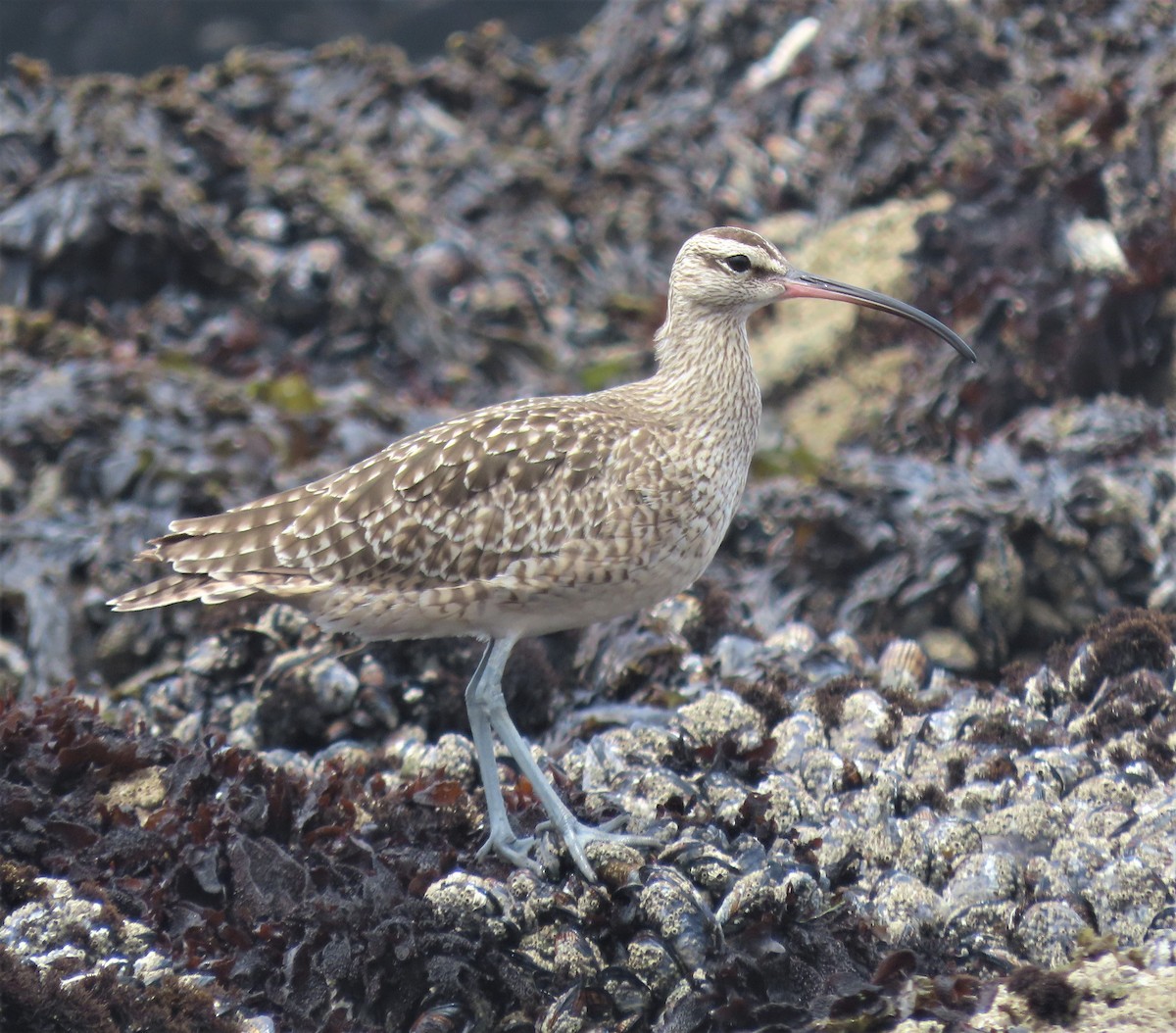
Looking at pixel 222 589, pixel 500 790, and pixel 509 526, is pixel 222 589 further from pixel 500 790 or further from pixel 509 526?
pixel 500 790

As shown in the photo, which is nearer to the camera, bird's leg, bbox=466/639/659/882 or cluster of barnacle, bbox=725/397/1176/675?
bird's leg, bbox=466/639/659/882

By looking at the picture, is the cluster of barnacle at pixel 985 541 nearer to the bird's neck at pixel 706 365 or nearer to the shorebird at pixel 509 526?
the bird's neck at pixel 706 365

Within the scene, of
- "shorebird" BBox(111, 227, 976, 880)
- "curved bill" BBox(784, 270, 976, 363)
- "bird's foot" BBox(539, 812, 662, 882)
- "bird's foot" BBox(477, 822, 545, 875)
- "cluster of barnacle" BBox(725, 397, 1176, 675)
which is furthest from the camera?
"cluster of barnacle" BBox(725, 397, 1176, 675)

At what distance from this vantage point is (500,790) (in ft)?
13.6

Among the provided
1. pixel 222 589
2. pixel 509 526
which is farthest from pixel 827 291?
pixel 222 589

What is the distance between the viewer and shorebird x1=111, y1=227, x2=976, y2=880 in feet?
13.7

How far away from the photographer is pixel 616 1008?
3508 millimetres

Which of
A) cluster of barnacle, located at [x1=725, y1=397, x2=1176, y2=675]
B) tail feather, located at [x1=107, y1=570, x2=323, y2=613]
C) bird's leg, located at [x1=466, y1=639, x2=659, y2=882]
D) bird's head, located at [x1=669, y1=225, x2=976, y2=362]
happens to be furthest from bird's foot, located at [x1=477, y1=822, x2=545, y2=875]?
cluster of barnacle, located at [x1=725, y1=397, x2=1176, y2=675]

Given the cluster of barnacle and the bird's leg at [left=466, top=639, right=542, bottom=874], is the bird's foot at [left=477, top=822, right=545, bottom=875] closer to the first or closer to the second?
the bird's leg at [left=466, top=639, right=542, bottom=874]

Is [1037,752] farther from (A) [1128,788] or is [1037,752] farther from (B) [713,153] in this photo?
(B) [713,153]

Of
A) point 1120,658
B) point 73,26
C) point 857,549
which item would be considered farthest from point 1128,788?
point 73,26

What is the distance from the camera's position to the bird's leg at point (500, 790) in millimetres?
3828

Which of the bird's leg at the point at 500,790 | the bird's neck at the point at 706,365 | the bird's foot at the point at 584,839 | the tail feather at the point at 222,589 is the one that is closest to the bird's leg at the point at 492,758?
the bird's leg at the point at 500,790

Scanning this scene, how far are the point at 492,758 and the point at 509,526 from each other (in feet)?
2.15
